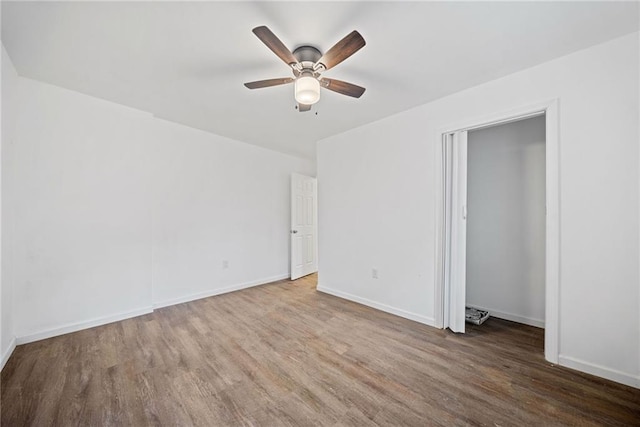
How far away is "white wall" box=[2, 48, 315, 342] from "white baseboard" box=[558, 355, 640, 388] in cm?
383

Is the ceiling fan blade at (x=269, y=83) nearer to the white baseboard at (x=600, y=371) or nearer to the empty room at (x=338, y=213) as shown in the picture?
the empty room at (x=338, y=213)

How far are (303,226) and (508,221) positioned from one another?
10.4 feet

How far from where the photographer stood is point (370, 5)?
58.2 inches

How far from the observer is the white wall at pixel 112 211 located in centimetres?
234

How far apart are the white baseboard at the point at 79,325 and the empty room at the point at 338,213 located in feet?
0.08

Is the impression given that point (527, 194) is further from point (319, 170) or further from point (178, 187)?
point (178, 187)

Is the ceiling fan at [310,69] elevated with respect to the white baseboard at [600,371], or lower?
elevated

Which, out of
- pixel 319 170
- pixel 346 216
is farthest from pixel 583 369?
pixel 319 170

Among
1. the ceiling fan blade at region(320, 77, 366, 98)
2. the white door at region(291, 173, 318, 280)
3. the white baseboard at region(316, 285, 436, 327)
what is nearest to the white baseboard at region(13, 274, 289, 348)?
the white door at region(291, 173, 318, 280)

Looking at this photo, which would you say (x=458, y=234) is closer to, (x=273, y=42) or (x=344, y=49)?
(x=344, y=49)

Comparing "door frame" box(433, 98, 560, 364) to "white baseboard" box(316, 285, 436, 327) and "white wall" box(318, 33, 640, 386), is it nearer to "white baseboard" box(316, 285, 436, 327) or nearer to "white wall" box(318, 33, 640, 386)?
"white wall" box(318, 33, 640, 386)

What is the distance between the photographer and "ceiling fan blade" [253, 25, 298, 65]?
138 cm

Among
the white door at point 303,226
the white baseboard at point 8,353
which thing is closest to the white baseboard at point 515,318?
the white door at point 303,226

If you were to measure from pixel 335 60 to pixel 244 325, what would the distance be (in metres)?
2.63
